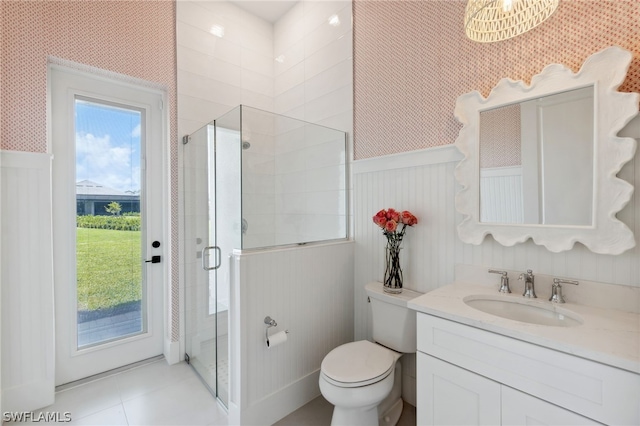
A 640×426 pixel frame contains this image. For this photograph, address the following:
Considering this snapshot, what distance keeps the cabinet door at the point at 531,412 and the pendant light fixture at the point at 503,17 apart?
146cm

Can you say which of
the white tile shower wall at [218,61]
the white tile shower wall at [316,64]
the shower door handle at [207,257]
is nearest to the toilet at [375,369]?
the shower door handle at [207,257]

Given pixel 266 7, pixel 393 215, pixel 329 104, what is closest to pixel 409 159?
pixel 393 215

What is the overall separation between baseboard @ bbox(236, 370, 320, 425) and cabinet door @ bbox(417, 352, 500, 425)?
2.80ft

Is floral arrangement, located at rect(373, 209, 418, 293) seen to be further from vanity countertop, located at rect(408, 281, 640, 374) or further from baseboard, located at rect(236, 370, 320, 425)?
baseboard, located at rect(236, 370, 320, 425)

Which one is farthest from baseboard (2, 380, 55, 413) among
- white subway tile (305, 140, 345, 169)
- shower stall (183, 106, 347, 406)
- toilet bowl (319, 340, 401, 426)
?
white subway tile (305, 140, 345, 169)

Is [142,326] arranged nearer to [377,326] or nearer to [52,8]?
[377,326]

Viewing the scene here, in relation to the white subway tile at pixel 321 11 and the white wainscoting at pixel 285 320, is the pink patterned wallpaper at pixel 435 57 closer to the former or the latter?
the white subway tile at pixel 321 11

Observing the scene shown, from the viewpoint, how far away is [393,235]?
1.91m

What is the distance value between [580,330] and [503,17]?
1.33 m

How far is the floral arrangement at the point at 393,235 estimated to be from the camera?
184 cm

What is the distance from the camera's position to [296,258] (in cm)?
194

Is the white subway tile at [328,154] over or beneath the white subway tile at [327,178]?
over

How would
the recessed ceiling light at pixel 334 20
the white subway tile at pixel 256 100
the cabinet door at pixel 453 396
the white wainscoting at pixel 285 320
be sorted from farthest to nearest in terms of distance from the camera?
1. the white subway tile at pixel 256 100
2. the recessed ceiling light at pixel 334 20
3. the white wainscoting at pixel 285 320
4. the cabinet door at pixel 453 396

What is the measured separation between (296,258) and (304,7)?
2.36 meters
